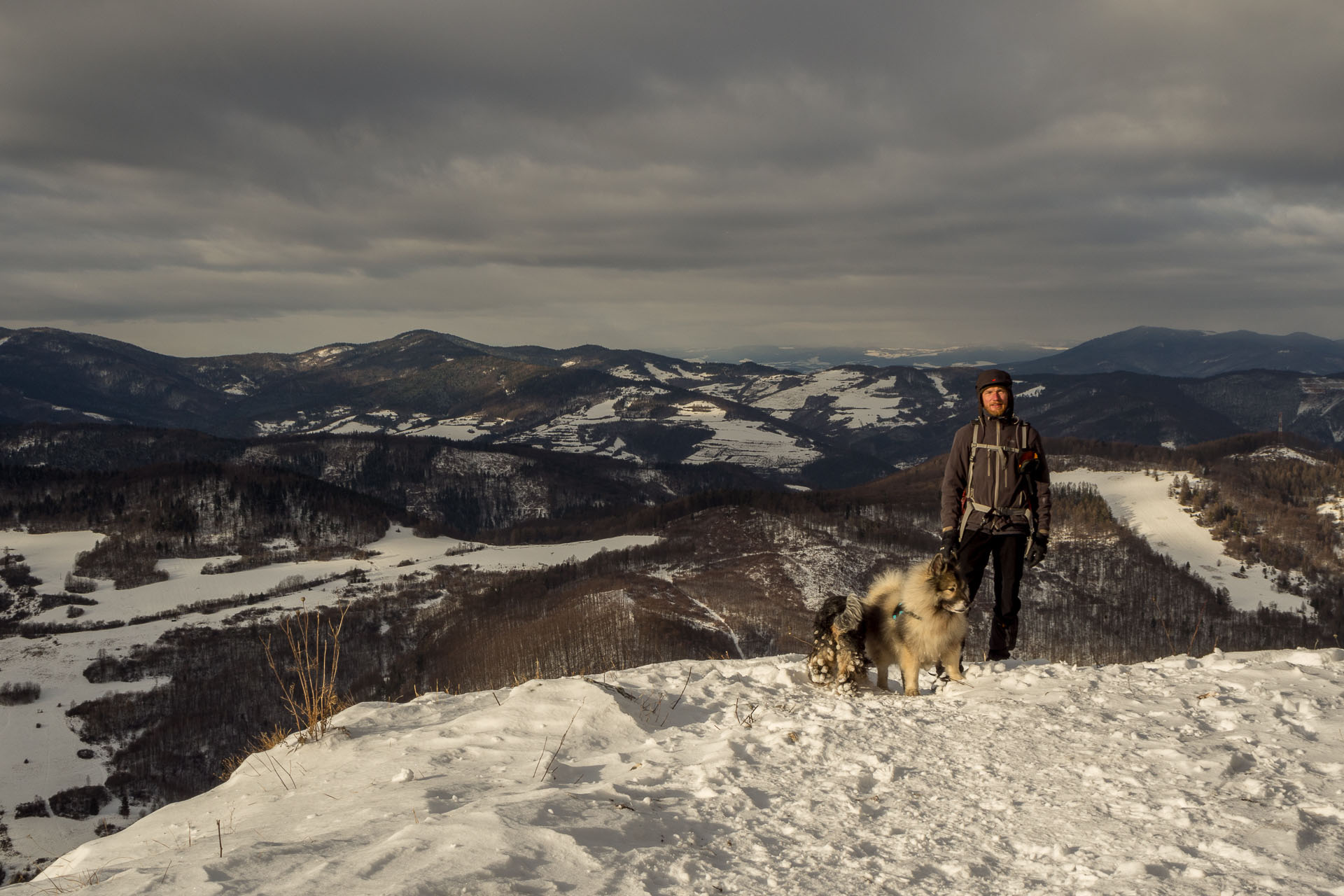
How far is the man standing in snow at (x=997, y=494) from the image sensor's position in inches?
420

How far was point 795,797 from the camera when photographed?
6.46 meters

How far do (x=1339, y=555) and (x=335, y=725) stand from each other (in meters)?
258

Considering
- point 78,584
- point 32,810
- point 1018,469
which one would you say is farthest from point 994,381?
point 78,584

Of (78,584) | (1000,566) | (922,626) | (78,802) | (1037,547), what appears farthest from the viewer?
(78,584)

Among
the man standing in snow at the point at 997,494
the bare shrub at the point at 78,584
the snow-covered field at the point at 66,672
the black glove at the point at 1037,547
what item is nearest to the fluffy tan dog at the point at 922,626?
the man standing in snow at the point at 997,494

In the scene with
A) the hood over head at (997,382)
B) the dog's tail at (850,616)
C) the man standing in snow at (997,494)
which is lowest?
the dog's tail at (850,616)

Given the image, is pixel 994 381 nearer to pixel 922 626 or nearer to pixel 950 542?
pixel 950 542

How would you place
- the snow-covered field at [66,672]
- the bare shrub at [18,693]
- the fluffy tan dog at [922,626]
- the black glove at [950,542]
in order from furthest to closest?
1. the bare shrub at [18,693]
2. the snow-covered field at [66,672]
3. the black glove at [950,542]
4. the fluffy tan dog at [922,626]

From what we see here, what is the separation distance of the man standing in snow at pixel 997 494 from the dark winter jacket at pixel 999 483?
0.01 meters

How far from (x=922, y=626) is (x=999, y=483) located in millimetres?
2483

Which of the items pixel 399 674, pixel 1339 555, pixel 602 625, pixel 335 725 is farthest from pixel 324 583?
pixel 1339 555

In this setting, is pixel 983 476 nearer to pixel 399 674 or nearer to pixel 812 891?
pixel 812 891

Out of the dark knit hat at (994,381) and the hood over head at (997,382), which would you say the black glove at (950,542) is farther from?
the dark knit hat at (994,381)

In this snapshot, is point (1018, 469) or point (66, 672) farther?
point (66, 672)
